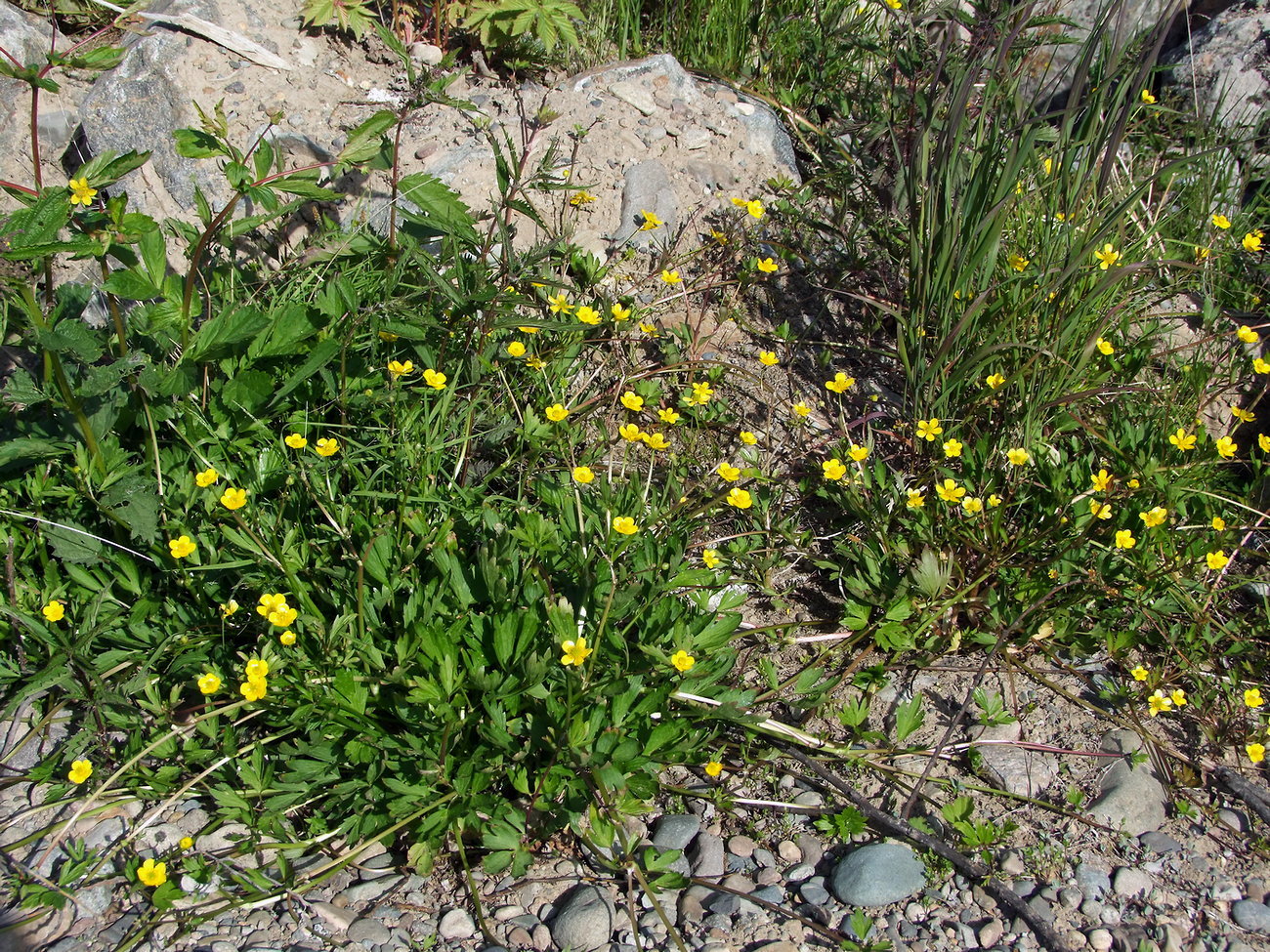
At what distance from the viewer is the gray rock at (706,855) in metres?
2.25

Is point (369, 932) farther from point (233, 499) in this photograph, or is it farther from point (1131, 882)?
point (1131, 882)

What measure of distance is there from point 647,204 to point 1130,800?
279 cm

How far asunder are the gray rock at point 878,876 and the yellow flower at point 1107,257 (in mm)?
2223

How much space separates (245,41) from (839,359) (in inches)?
111

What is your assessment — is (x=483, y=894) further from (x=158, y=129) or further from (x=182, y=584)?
(x=158, y=129)

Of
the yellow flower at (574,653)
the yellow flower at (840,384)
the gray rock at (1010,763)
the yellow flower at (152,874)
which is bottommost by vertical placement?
the gray rock at (1010,763)

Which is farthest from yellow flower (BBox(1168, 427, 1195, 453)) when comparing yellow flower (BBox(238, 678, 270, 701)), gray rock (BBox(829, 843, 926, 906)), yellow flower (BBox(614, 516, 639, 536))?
yellow flower (BBox(238, 678, 270, 701))

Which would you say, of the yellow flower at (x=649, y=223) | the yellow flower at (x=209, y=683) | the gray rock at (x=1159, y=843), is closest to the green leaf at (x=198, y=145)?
the yellow flower at (x=209, y=683)

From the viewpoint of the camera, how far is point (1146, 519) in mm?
2727

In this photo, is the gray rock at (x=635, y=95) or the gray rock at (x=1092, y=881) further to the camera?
the gray rock at (x=635, y=95)

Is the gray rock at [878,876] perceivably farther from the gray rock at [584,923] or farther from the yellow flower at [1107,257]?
the yellow flower at [1107,257]

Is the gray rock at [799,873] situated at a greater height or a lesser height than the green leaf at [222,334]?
lesser

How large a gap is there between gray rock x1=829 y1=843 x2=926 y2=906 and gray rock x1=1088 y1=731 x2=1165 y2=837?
544 millimetres

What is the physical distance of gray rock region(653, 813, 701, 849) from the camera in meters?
2.30
